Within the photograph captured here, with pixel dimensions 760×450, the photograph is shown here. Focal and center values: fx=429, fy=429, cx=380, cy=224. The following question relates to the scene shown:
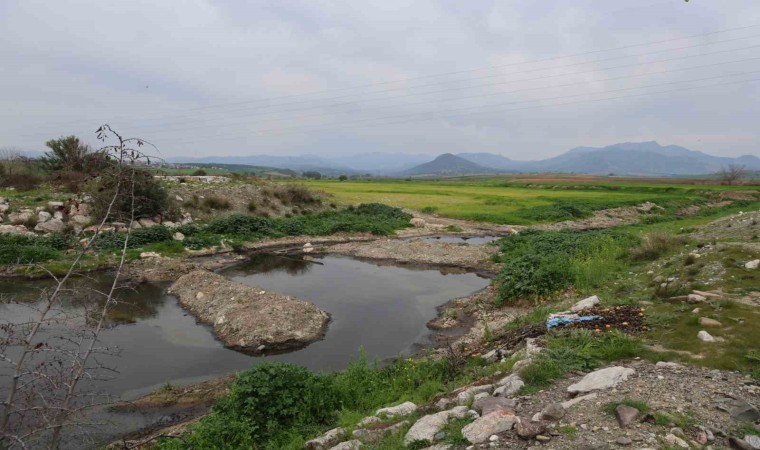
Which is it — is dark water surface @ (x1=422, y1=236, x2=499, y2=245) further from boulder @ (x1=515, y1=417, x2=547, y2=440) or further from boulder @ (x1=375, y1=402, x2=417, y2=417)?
boulder @ (x1=515, y1=417, x2=547, y2=440)

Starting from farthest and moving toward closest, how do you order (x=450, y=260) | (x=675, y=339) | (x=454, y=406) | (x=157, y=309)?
(x=450, y=260)
(x=157, y=309)
(x=675, y=339)
(x=454, y=406)

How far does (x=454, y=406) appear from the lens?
21.8 feet

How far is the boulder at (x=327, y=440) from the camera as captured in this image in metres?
6.65

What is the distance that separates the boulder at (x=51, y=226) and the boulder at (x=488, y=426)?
2729cm

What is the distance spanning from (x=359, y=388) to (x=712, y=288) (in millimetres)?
8678

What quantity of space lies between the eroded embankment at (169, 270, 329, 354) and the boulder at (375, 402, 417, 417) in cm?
591

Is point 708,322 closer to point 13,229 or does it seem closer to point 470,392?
point 470,392

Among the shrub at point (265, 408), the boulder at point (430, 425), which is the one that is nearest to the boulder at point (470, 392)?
the boulder at point (430, 425)

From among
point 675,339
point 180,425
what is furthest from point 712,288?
point 180,425

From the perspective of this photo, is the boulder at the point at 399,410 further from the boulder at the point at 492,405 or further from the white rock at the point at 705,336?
the white rock at the point at 705,336

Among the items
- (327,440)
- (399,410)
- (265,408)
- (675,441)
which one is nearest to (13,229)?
(265,408)

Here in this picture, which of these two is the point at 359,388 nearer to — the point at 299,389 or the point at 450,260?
the point at 299,389

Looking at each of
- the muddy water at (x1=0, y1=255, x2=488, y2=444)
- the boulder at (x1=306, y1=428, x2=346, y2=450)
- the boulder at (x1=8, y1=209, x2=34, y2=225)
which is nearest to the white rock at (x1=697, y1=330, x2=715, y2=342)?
the boulder at (x1=306, y1=428, x2=346, y2=450)

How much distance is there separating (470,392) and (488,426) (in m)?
1.54
